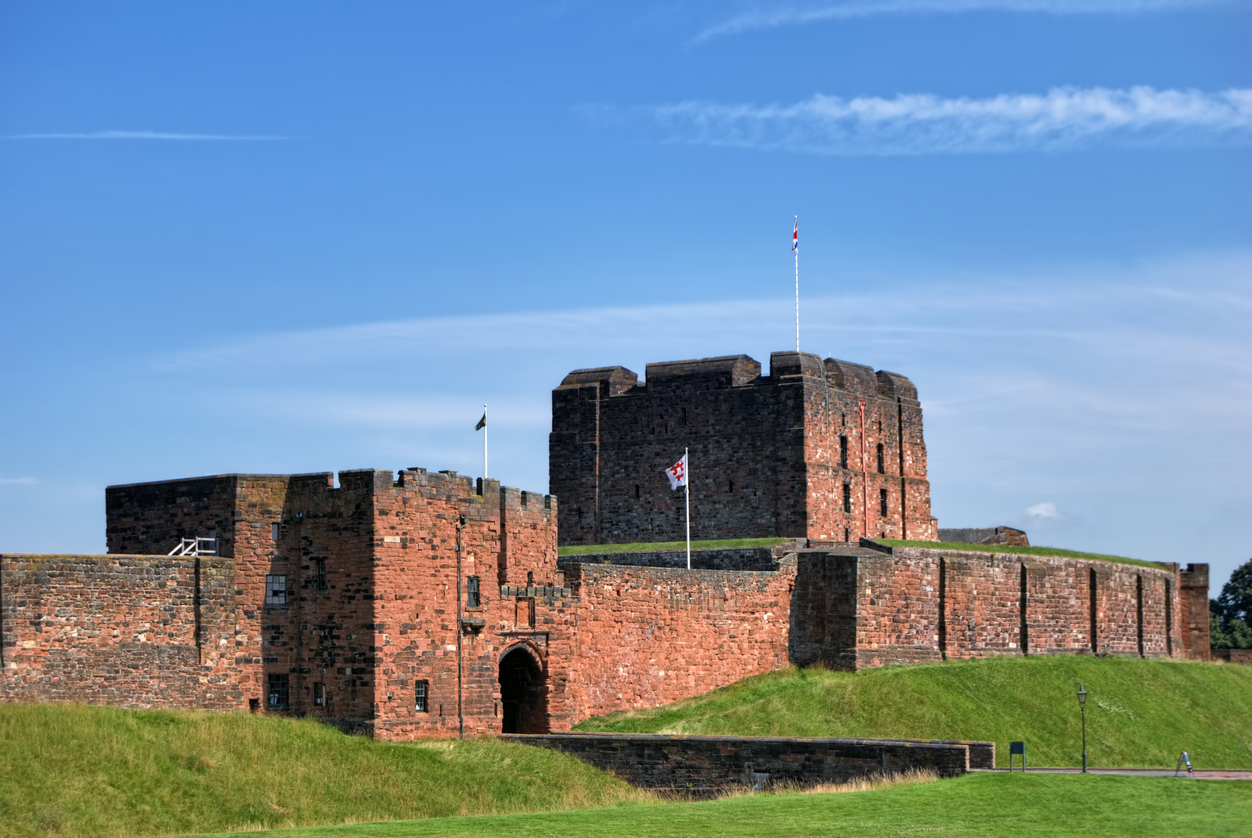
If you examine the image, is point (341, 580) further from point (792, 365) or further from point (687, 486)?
point (792, 365)

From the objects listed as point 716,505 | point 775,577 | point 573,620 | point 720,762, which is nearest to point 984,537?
point 716,505

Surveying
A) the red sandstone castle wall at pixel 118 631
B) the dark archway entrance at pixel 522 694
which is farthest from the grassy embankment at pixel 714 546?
the red sandstone castle wall at pixel 118 631

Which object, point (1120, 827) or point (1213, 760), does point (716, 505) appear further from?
point (1120, 827)

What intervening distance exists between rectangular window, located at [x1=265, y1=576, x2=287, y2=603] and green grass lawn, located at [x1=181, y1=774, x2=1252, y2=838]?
8687mm

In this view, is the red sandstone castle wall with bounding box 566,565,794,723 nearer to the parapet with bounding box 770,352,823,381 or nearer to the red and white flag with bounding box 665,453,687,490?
the red and white flag with bounding box 665,453,687,490

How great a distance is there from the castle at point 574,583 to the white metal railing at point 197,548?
0.13 meters

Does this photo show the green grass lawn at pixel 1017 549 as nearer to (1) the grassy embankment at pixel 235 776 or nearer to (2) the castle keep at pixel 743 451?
(2) the castle keep at pixel 743 451

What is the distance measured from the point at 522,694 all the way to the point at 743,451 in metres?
16.1

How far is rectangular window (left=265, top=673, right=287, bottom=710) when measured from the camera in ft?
124

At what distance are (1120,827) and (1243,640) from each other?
218ft

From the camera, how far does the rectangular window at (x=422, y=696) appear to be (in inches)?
1511

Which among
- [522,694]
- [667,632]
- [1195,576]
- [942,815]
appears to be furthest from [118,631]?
[1195,576]

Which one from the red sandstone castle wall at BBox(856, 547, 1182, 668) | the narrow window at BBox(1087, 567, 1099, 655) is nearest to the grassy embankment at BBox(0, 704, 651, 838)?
the red sandstone castle wall at BBox(856, 547, 1182, 668)

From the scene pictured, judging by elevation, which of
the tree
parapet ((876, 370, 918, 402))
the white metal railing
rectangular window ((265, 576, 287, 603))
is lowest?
the tree
